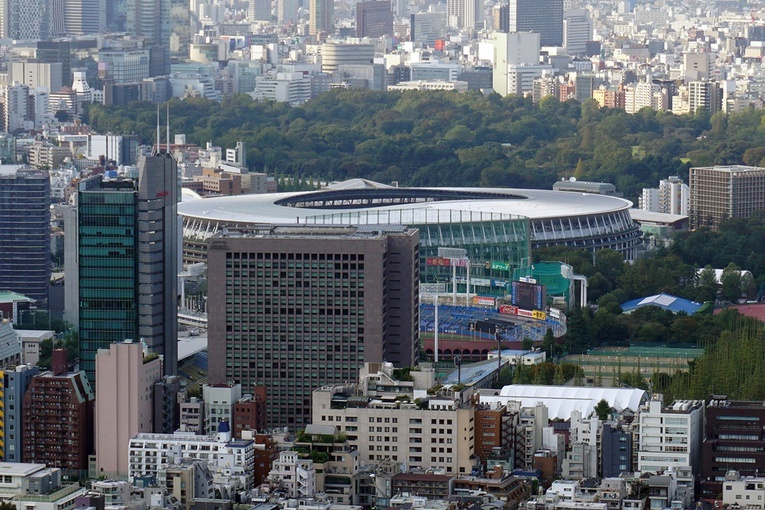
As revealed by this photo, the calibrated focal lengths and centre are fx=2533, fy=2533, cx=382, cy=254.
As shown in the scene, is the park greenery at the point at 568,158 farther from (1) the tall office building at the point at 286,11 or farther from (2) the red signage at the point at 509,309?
(1) the tall office building at the point at 286,11

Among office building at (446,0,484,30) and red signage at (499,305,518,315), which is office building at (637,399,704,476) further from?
office building at (446,0,484,30)

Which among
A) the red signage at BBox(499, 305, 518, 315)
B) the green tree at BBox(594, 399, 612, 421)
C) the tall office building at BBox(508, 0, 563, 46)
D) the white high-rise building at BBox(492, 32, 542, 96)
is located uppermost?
the tall office building at BBox(508, 0, 563, 46)

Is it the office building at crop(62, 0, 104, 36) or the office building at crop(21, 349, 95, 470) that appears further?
the office building at crop(62, 0, 104, 36)

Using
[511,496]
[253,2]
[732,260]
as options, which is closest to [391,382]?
Result: [511,496]

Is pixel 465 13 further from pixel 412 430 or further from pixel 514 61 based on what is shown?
pixel 412 430

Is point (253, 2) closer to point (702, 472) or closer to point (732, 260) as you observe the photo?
point (732, 260)

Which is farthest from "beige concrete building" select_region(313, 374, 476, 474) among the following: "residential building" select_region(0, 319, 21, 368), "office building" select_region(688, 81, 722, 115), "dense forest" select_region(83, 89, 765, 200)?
"office building" select_region(688, 81, 722, 115)

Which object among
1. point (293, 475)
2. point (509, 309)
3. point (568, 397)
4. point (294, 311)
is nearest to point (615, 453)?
point (568, 397)
